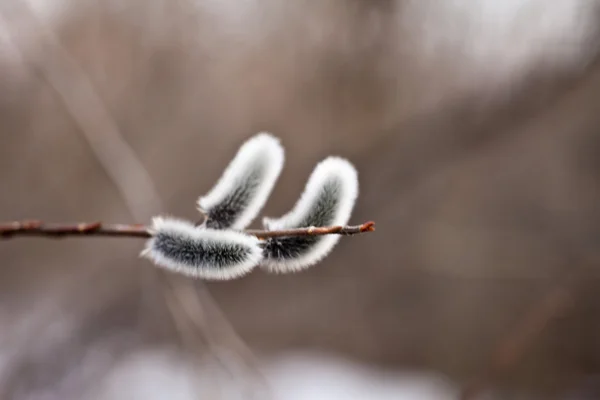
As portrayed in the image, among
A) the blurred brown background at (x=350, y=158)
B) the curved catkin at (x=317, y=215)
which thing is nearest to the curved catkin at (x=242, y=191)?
the curved catkin at (x=317, y=215)

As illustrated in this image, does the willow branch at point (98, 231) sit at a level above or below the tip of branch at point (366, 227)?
below

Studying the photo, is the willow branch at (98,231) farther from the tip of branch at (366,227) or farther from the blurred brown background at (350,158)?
the blurred brown background at (350,158)

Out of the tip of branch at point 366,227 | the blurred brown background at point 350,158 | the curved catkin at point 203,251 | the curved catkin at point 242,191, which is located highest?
the blurred brown background at point 350,158

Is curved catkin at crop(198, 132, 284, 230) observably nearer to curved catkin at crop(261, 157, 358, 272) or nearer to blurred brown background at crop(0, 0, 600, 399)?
curved catkin at crop(261, 157, 358, 272)

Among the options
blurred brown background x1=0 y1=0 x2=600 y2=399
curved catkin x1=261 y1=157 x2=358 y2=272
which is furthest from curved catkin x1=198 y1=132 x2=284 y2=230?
blurred brown background x1=0 y1=0 x2=600 y2=399

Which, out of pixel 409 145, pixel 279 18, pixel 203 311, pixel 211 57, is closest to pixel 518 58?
pixel 409 145

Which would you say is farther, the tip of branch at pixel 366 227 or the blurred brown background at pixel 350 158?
the blurred brown background at pixel 350 158

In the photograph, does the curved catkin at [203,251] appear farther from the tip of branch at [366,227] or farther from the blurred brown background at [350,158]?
the blurred brown background at [350,158]
